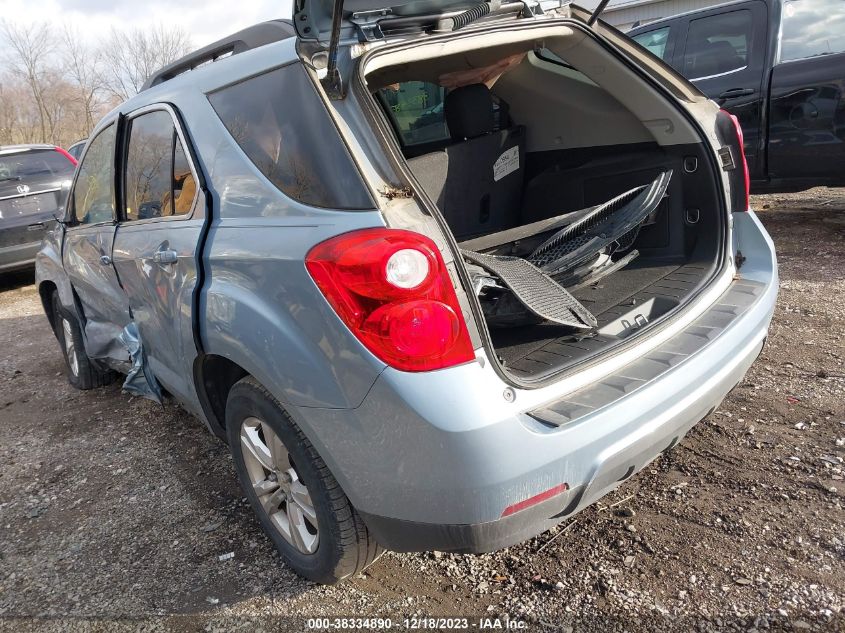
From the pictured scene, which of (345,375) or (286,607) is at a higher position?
(345,375)

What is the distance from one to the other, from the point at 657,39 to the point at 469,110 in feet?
13.4

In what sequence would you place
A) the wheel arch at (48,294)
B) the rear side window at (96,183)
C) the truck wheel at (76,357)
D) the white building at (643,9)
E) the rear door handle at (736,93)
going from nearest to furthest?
1. the rear side window at (96,183)
2. the truck wheel at (76,357)
3. the wheel arch at (48,294)
4. the rear door handle at (736,93)
5. the white building at (643,9)

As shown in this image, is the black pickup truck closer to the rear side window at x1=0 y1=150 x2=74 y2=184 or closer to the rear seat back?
the rear seat back

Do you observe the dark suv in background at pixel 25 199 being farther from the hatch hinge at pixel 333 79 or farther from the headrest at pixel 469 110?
the hatch hinge at pixel 333 79

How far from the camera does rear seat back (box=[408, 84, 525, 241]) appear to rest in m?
3.18

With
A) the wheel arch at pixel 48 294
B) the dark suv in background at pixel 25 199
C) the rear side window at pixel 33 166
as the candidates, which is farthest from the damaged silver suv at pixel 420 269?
the rear side window at pixel 33 166

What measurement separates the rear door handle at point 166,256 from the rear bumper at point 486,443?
93 cm

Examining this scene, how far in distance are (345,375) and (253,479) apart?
2.99 feet

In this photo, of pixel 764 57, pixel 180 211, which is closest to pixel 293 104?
pixel 180 211

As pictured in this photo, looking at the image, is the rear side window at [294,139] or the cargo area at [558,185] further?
the cargo area at [558,185]

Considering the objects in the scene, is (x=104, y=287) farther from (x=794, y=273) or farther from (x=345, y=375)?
(x=794, y=273)

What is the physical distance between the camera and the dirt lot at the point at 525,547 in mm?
2047

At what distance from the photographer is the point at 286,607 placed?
7.18 feet

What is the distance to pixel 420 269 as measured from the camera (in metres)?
1.72
